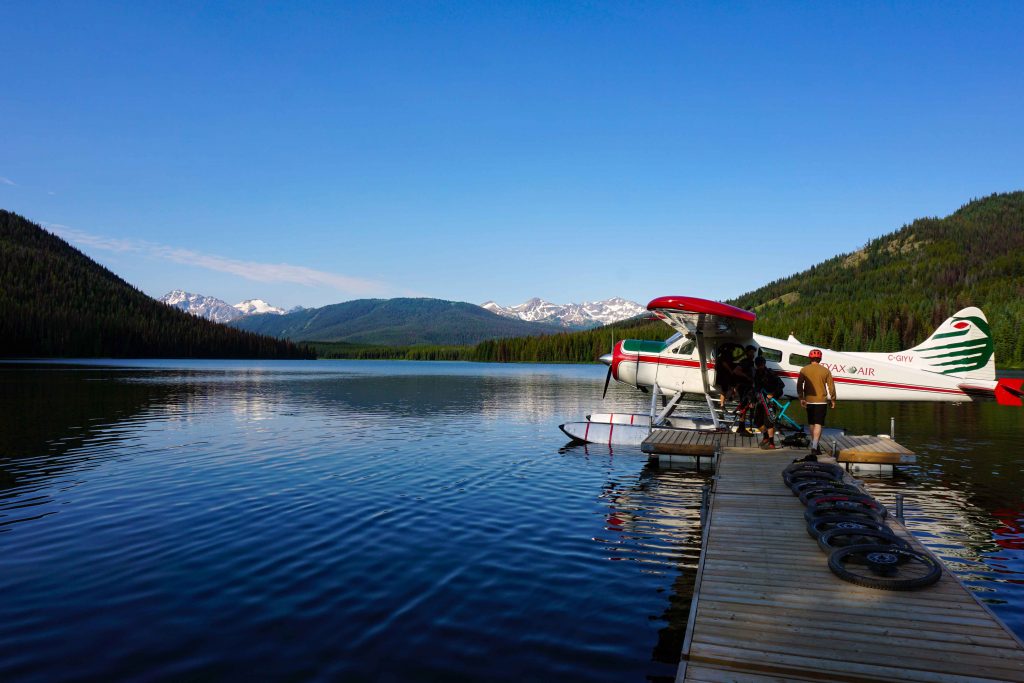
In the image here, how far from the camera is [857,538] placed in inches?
281

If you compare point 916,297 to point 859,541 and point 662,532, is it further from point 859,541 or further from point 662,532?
point 859,541

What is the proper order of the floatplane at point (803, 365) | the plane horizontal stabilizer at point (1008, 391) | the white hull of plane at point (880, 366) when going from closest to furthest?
the plane horizontal stabilizer at point (1008, 391)
the floatplane at point (803, 365)
the white hull of plane at point (880, 366)

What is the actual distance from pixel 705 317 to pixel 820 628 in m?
11.2

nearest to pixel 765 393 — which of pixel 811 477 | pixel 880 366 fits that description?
pixel 880 366

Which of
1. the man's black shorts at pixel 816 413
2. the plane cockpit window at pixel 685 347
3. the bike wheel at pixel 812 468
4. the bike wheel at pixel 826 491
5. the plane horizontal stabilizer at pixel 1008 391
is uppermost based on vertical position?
the plane cockpit window at pixel 685 347

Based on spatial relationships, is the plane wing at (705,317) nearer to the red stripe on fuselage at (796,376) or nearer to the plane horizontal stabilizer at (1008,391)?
the red stripe on fuselage at (796,376)

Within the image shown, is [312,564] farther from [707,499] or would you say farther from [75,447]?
[75,447]

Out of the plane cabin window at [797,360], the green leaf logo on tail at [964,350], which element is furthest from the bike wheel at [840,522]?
the green leaf logo on tail at [964,350]

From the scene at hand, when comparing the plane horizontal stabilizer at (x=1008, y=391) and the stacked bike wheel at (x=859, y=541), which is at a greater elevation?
the plane horizontal stabilizer at (x=1008, y=391)

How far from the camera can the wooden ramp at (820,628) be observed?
4117 mm

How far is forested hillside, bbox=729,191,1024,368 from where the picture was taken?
89.9 meters

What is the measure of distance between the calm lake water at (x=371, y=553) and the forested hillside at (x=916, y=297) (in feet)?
183

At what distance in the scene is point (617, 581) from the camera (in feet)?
25.4

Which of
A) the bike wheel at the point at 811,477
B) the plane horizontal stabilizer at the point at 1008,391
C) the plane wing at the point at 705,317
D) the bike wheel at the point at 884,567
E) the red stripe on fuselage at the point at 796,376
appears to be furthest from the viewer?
the red stripe on fuselage at the point at 796,376
